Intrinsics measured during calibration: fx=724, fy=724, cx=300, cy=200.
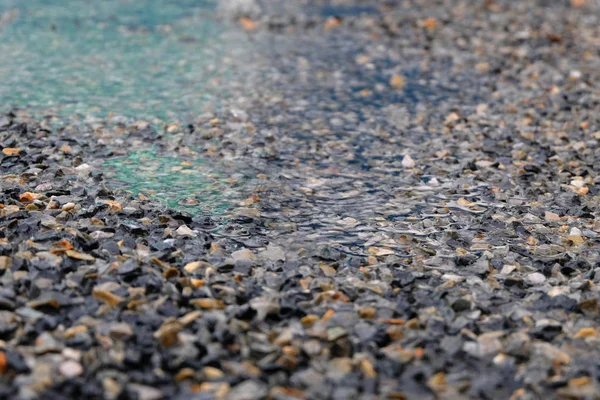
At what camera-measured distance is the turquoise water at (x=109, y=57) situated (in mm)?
11516

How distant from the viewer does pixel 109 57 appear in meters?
14.2

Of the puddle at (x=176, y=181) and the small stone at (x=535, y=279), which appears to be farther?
the puddle at (x=176, y=181)

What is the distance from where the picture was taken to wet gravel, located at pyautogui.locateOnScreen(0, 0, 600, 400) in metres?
4.89

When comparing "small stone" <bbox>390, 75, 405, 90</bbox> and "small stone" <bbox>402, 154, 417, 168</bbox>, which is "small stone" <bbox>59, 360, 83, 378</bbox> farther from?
"small stone" <bbox>390, 75, 405, 90</bbox>

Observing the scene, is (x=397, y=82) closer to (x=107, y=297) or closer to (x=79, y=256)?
(x=79, y=256)

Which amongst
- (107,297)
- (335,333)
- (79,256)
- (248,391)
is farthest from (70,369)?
(335,333)

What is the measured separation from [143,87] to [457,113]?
528 centimetres

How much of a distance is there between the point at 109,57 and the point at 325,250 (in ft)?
29.3

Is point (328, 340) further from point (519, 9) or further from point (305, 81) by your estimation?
point (519, 9)

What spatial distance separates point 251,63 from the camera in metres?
14.0

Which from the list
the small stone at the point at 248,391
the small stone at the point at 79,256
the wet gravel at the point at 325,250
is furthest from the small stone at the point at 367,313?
the small stone at the point at 79,256

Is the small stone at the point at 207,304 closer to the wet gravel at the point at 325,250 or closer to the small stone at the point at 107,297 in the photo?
the wet gravel at the point at 325,250

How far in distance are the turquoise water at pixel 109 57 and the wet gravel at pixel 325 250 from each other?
876mm

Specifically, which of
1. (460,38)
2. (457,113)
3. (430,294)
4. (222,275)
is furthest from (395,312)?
(460,38)
